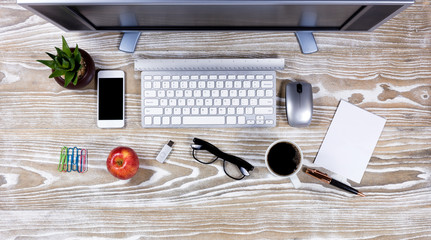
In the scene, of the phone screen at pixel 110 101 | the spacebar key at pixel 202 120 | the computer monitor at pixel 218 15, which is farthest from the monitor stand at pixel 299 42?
the spacebar key at pixel 202 120

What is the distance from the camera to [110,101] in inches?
30.9

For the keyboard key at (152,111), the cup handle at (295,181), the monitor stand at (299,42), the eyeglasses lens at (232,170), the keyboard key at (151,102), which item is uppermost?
the monitor stand at (299,42)

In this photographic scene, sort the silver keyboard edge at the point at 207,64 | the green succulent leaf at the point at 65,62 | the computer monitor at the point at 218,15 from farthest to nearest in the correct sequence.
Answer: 1. the silver keyboard edge at the point at 207,64
2. the green succulent leaf at the point at 65,62
3. the computer monitor at the point at 218,15

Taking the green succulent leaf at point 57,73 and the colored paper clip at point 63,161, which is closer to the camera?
the green succulent leaf at point 57,73

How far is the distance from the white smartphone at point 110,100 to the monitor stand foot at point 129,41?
0.07m

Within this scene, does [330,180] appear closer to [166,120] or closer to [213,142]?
[213,142]

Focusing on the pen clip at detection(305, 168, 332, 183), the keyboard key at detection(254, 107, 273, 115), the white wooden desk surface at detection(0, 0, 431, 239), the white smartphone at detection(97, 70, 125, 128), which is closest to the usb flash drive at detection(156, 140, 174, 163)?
the white wooden desk surface at detection(0, 0, 431, 239)

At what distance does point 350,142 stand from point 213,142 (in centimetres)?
37

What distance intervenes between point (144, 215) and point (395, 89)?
78 centimetres

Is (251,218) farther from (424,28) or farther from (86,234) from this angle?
(424,28)

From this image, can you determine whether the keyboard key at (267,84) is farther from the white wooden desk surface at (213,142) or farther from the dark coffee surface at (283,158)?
the dark coffee surface at (283,158)

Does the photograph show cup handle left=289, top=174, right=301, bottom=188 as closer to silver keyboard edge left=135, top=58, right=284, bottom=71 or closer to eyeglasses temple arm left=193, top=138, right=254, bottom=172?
eyeglasses temple arm left=193, top=138, right=254, bottom=172

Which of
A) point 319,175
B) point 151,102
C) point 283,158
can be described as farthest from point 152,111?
point 319,175

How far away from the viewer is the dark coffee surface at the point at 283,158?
0.75m
